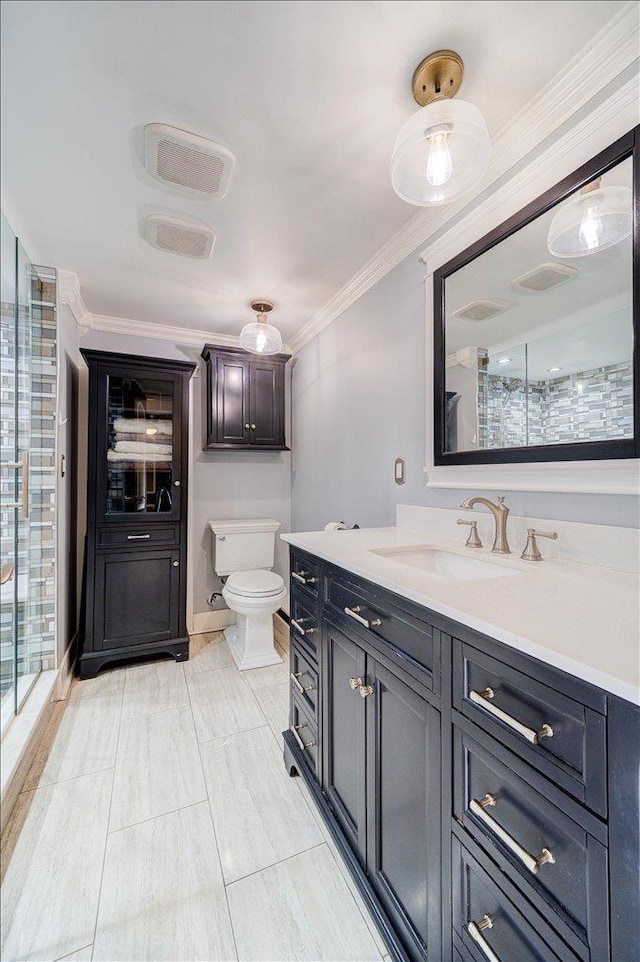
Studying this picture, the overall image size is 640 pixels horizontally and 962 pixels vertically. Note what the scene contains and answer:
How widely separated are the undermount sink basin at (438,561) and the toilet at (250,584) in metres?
1.26

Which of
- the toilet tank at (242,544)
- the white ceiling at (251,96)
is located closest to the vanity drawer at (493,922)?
the white ceiling at (251,96)

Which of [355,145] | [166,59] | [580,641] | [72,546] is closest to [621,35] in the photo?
[355,145]

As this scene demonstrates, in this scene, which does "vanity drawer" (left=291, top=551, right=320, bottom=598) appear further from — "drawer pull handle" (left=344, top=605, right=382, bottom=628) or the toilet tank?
the toilet tank

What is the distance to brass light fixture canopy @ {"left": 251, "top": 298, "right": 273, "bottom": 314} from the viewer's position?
2.46 metres

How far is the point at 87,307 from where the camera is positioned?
253cm

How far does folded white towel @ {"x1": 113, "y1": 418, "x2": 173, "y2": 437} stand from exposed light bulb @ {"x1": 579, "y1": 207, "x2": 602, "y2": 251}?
2314 mm

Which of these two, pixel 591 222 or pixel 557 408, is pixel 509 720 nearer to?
pixel 557 408

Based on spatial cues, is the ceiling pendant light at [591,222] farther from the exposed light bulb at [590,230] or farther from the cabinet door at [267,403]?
the cabinet door at [267,403]

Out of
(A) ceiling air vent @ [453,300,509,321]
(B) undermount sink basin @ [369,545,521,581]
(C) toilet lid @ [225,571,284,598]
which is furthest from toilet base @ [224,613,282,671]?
(A) ceiling air vent @ [453,300,509,321]

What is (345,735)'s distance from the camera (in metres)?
1.20

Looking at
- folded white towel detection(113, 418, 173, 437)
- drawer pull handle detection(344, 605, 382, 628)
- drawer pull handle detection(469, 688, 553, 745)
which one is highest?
folded white towel detection(113, 418, 173, 437)

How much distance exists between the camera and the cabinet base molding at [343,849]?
964mm

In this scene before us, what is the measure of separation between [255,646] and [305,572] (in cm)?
135

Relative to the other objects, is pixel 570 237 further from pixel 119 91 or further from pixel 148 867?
pixel 148 867
